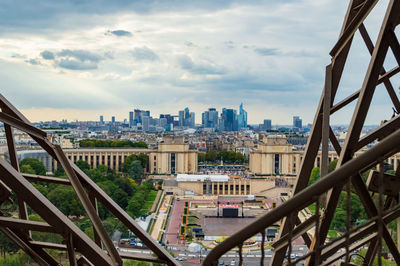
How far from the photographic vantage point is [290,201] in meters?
1.35

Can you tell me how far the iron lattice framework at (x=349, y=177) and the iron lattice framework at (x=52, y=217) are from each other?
0.52 m

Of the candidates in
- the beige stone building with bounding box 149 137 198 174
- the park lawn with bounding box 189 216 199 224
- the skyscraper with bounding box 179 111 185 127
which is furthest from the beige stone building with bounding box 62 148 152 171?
the skyscraper with bounding box 179 111 185 127

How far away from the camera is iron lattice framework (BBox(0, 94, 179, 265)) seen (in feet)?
5.28

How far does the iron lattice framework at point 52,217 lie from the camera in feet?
5.28

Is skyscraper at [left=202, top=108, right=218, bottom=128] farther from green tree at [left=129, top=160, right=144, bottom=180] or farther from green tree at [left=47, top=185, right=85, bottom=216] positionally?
green tree at [left=47, top=185, right=85, bottom=216]

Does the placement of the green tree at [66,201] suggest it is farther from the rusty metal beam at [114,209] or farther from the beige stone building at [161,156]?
the beige stone building at [161,156]

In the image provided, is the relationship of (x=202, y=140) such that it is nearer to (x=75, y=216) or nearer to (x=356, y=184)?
(x=75, y=216)

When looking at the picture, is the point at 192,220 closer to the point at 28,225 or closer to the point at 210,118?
the point at 28,225

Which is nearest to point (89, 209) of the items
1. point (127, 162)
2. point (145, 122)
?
point (127, 162)

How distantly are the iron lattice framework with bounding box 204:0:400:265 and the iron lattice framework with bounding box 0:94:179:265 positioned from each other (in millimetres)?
516

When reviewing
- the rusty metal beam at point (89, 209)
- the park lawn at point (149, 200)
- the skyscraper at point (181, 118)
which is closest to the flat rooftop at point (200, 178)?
the park lawn at point (149, 200)

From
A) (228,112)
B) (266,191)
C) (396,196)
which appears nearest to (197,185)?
(266,191)

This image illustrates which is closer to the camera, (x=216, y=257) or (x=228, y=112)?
(x=216, y=257)

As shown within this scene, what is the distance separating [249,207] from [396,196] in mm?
25391
